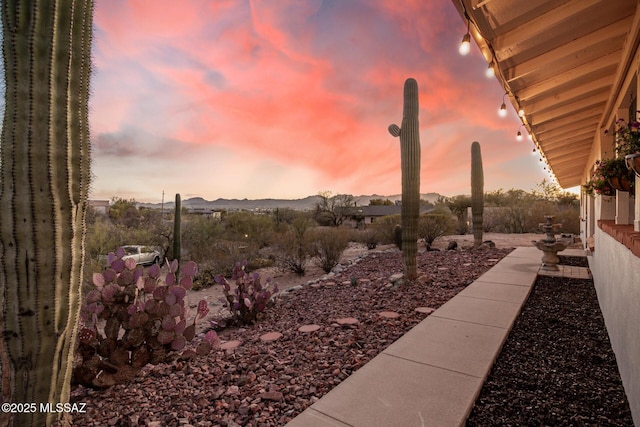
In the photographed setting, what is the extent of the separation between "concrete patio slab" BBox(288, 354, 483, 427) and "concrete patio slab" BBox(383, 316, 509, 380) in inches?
5.5

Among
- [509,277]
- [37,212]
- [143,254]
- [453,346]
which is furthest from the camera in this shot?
[143,254]

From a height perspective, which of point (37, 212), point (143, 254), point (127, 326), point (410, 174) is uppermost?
point (410, 174)

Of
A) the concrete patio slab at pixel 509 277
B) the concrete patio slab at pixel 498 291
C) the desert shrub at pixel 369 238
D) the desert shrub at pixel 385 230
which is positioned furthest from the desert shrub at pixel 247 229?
the concrete patio slab at pixel 498 291

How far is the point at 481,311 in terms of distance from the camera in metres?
3.85

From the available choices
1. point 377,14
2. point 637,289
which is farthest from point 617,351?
point 377,14

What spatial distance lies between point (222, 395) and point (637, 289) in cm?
284

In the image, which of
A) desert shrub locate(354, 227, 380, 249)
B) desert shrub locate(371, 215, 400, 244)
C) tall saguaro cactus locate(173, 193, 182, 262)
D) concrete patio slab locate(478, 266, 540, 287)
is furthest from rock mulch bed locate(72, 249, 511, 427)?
desert shrub locate(371, 215, 400, 244)

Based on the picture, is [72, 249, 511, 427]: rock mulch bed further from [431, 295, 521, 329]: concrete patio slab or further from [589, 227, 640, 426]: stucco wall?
[589, 227, 640, 426]: stucco wall

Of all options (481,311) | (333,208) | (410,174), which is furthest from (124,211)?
(481,311)

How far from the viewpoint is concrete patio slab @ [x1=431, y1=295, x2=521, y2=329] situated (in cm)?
351

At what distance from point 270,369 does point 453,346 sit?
66.0 inches

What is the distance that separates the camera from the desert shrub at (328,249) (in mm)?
10078

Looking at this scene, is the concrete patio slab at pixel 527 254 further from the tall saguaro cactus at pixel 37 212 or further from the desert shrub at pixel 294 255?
the tall saguaro cactus at pixel 37 212

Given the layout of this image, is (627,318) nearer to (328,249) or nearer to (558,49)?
(558,49)
